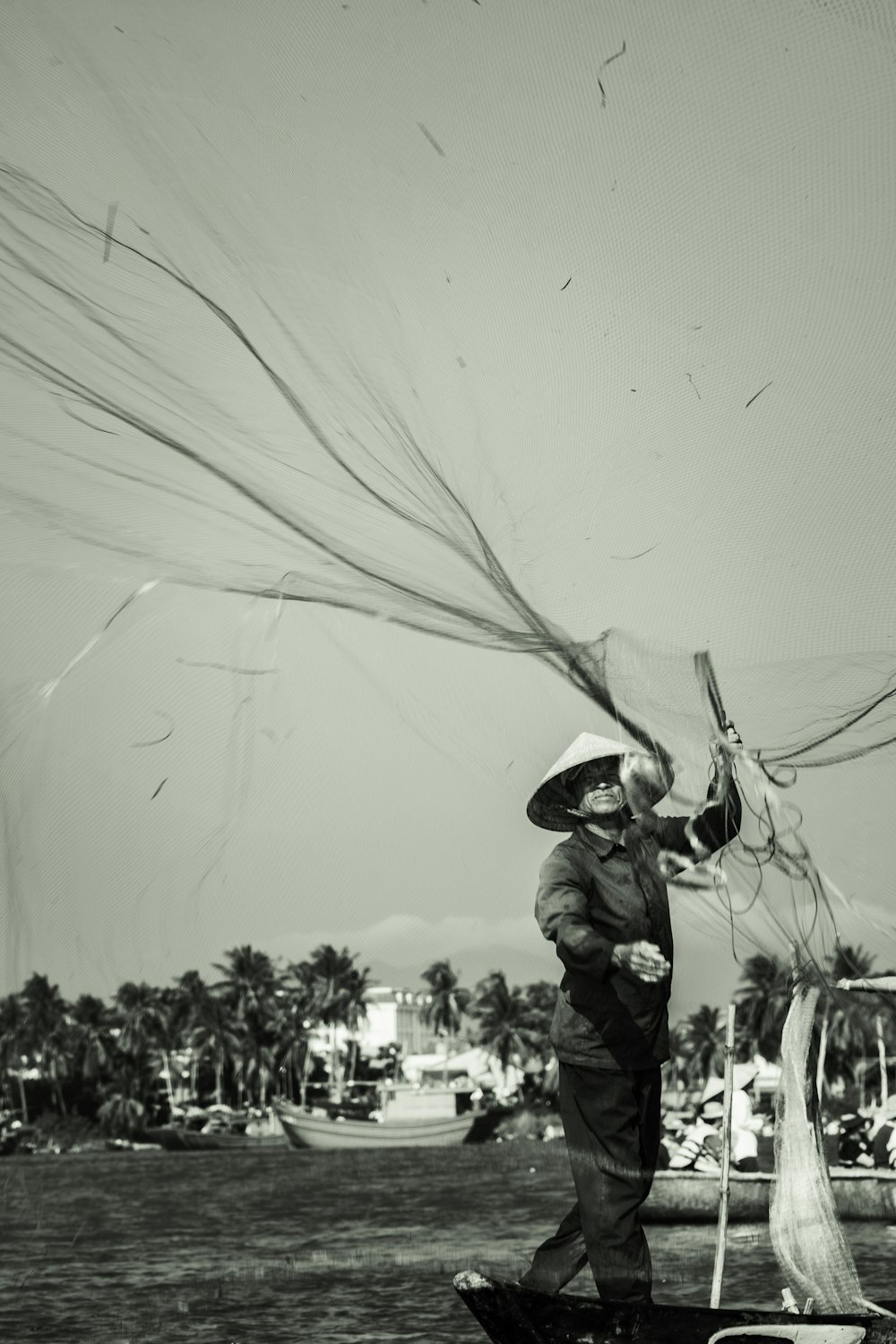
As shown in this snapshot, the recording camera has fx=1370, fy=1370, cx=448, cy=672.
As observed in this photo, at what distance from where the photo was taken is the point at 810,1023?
4.12 m

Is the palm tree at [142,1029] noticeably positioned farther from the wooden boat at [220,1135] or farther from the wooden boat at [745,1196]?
the wooden boat at [745,1196]

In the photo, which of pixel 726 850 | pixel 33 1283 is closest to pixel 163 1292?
pixel 33 1283

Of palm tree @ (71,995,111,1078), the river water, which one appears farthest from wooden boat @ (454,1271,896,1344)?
palm tree @ (71,995,111,1078)

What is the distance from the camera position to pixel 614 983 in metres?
3.58

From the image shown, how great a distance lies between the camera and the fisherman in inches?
140

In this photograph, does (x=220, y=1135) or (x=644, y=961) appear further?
(x=220, y=1135)

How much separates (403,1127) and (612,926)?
60.1 metres

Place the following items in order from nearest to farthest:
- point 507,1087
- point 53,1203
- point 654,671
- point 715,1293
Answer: point 715,1293 < point 654,671 < point 53,1203 < point 507,1087

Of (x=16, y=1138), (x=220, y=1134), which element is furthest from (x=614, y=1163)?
(x=220, y=1134)

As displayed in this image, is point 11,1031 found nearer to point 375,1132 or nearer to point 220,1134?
point 375,1132

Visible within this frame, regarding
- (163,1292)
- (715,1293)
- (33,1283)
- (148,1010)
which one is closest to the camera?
(715,1293)

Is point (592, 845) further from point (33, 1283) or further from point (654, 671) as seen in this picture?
point (33, 1283)

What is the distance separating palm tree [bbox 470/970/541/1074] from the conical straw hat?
86205 mm

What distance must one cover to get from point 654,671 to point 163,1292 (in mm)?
4003
